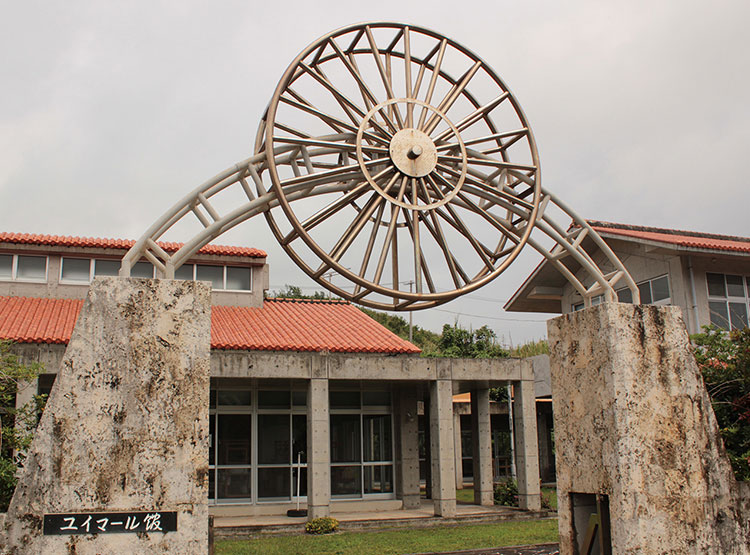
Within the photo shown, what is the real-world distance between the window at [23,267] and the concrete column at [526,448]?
40.2 ft

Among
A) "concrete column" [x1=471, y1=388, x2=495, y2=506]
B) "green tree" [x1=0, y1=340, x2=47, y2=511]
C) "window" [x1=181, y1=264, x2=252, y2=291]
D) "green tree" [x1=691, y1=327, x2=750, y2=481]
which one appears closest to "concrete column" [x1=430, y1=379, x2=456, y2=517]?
"concrete column" [x1=471, y1=388, x2=495, y2=506]

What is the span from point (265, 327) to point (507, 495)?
25.1 feet

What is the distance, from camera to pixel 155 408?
598cm

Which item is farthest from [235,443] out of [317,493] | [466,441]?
[466,441]

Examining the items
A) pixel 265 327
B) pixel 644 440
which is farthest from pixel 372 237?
pixel 265 327

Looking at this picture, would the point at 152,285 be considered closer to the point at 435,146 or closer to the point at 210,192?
the point at 210,192

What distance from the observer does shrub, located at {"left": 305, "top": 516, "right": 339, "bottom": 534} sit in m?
15.1

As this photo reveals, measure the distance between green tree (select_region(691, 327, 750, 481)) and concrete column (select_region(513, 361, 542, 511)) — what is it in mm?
8484

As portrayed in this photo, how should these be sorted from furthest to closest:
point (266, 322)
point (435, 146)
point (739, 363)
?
→ 1. point (266, 322)
2. point (739, 363)
3. point (435, 146)

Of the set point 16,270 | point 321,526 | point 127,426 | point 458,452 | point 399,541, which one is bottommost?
point 399,541

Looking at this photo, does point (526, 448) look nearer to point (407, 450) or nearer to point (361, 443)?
point (407, 450)

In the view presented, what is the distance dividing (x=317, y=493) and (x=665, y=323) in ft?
33.1

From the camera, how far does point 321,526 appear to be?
15094mm

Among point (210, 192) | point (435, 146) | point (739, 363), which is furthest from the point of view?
point (739, 363)
